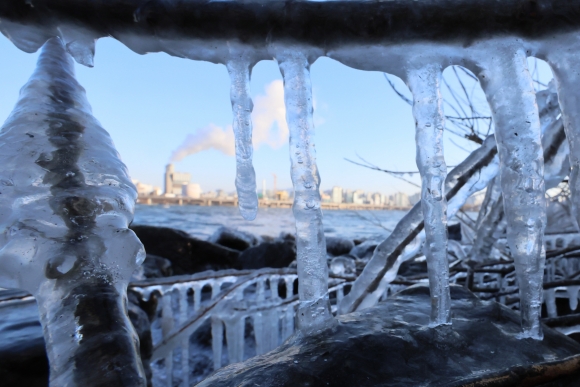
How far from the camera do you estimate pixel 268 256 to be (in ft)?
35.6

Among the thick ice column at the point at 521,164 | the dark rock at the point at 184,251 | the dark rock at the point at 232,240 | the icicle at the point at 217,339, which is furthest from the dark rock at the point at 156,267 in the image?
the thick ice column at the point at 521,164

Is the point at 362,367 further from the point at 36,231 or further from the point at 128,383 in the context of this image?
the point at 36,231

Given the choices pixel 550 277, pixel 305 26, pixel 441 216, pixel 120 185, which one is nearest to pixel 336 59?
pixel 305 26

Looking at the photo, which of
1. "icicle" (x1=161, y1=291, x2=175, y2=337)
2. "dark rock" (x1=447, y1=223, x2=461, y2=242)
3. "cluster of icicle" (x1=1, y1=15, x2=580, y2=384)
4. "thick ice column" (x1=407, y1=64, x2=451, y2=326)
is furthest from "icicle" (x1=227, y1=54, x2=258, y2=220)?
"dark rock" (x1=447, y1=223, x2=461, y2=242)

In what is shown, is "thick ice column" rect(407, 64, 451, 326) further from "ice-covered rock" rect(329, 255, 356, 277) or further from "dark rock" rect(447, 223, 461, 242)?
"dark rock" rect(447, 223, 461, 242)

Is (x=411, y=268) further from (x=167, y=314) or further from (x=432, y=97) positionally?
(x=432, y=97)

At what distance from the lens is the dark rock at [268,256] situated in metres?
10.7

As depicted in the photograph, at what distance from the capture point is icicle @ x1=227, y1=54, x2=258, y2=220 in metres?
1.29

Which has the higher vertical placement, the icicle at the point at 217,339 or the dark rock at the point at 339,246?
the icicle at the point at 217,339

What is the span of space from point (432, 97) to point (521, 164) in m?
0.40

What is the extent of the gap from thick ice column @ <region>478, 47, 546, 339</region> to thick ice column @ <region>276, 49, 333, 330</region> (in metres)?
0.65

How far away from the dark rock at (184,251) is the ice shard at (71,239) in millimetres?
10360

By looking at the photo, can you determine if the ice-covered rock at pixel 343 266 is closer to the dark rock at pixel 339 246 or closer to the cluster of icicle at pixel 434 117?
the cluster of icicle at pixel 434 117

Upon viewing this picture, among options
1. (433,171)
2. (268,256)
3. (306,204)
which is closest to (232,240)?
(268,256)
